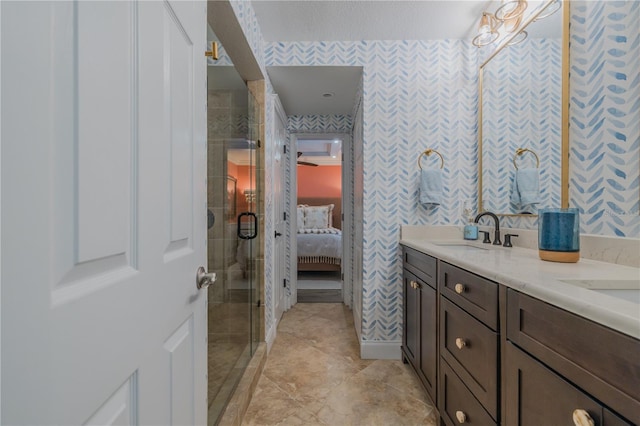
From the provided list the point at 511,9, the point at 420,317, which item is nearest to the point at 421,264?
the point at 420,317

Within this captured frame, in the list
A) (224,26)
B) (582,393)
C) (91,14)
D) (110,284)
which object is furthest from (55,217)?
(224,26)

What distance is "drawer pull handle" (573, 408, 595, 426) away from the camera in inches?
24.3

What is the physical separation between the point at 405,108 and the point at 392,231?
958mm

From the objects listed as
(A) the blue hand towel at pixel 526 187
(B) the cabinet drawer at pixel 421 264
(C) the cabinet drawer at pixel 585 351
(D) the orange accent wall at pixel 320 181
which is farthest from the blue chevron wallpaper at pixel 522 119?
(D) the orange accent wall at pixel 320 181

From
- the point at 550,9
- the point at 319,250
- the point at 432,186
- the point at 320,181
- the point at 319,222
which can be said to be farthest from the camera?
the point at 320,181

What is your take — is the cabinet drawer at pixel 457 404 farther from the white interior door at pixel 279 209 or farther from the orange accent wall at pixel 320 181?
the orange accent wall at pixel 320 181

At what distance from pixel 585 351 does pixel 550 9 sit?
1.70 metres

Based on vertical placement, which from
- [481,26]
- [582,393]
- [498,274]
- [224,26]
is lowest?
[582,393]

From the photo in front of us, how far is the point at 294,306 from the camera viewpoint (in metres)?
3.43

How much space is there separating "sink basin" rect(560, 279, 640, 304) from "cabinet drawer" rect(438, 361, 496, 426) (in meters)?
0.54

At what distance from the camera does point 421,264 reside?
1.78 metres

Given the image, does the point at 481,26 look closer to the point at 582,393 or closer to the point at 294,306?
the point at 582,393

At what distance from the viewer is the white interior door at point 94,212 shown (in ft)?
1.12

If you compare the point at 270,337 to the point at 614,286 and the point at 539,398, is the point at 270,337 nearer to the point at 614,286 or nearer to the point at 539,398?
the point at 539,398
